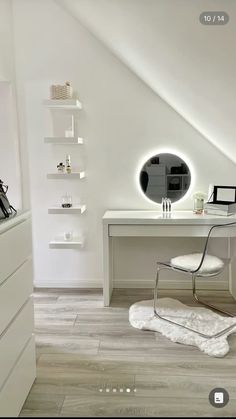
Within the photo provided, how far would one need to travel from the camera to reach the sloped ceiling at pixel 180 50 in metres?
1.72

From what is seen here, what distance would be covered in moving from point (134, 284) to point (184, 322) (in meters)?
0.95

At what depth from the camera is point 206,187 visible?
3.57 metres

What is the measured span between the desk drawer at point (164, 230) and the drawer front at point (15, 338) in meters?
1.32

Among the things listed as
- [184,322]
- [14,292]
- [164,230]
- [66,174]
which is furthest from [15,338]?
[66,174]

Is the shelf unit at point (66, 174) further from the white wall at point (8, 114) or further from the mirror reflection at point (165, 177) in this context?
the mirror reflection at point (165, 177)

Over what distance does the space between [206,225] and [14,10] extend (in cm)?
254

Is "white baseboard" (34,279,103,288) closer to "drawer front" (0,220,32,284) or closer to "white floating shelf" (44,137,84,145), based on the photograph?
"white floating shelf" (44,137,84,145)

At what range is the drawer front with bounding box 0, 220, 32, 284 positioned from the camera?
1.63 metres

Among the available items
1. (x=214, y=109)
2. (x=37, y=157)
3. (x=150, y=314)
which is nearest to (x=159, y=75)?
(x=214, y=109)

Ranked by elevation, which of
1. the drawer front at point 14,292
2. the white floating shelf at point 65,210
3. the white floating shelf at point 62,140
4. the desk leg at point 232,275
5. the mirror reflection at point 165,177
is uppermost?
the white floating shelf at point 62,140

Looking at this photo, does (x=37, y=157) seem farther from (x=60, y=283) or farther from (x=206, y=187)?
(x=206, y=187)

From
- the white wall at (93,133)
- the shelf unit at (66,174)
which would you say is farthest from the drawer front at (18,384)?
the white wall at (93,133)

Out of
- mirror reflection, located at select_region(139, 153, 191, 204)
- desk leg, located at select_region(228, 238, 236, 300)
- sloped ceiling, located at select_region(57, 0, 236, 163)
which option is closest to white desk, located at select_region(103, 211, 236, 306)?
desk leg, located at select_region(228, 238, 236, 300)

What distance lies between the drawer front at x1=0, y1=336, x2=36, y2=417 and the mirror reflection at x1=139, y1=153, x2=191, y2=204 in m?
1.95
